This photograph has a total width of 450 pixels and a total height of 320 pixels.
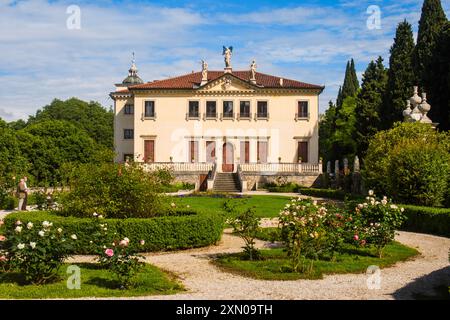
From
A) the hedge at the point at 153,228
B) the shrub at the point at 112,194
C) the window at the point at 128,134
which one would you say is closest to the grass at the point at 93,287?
the hedge at the point at 153,228

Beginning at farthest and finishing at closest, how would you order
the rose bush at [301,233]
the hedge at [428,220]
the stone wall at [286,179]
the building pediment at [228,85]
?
the building pediment at [228,85], the stone wall at [286,179], the hedge at [428,220], the rose bush at [301,233]

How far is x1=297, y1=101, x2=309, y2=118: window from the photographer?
45.9m

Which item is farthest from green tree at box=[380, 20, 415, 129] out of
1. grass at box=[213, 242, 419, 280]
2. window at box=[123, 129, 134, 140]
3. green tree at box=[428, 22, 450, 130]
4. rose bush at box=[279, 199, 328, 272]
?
rose bush at box=[279, 199, 328, 272]

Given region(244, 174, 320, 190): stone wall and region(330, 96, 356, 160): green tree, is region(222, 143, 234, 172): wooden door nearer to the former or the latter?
region(244, 174, 320, 190): stone wall

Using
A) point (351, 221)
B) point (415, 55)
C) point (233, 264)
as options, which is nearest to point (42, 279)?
point (233, 264)

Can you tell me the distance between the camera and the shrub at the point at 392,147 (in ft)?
63.8

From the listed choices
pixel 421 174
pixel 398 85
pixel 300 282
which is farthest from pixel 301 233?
pixel 398 85

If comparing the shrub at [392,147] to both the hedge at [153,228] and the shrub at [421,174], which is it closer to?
the shrub at [421,174]

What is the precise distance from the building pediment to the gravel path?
112ft

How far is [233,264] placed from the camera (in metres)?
11.1

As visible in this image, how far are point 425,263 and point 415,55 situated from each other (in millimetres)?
29685

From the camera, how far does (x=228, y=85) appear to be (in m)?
45.9

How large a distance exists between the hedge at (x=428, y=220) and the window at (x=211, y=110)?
97.5ft
